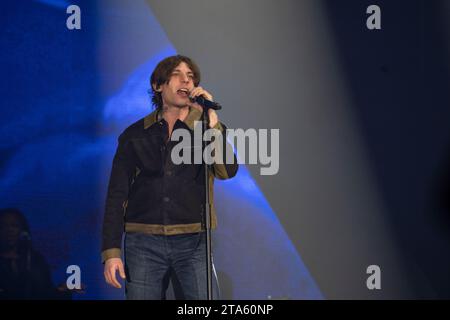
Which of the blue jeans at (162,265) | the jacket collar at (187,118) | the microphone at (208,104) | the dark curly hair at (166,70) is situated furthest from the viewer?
the dark curly hair at (166,70)

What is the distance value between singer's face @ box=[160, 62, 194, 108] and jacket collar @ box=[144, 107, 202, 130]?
0.07 meters

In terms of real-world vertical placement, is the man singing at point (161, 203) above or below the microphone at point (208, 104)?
below

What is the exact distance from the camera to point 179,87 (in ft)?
12.7

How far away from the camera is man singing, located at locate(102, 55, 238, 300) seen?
11.7ft

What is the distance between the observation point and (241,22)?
4289mm

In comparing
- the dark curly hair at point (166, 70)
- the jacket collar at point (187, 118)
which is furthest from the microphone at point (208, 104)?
the dark curly hair at point (166, 70)

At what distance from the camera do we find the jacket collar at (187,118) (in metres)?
3.80

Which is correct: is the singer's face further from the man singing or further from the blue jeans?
the blue jeans

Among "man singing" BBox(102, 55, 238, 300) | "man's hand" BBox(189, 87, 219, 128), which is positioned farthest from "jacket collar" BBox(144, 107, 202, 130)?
"man's hand" BBox(189, 87, 219, 128)

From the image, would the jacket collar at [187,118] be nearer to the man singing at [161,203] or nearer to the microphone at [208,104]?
the man singing at [161,203]

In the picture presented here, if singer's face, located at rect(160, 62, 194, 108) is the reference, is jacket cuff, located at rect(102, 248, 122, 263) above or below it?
below

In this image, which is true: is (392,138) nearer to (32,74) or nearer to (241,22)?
(241,22)
